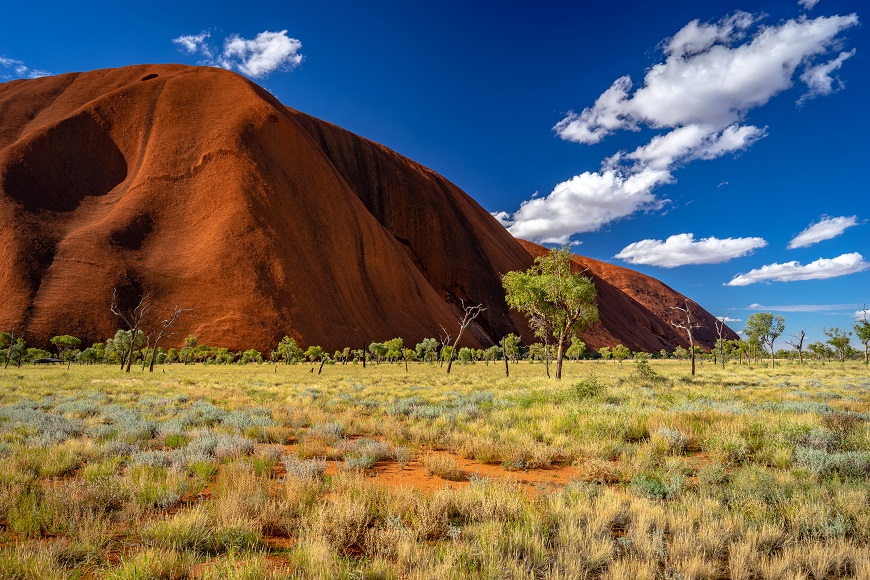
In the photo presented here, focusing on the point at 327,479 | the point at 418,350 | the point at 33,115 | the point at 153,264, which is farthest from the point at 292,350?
the point at 33,115

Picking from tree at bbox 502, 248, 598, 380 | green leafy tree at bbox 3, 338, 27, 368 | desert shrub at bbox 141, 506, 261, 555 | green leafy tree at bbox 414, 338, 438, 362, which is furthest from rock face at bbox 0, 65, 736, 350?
desert shrub at bbox 141, 506, 261, 555

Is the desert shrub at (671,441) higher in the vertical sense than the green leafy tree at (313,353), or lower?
higher

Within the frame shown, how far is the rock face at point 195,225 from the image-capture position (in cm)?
5584

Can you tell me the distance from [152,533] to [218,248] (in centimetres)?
6413

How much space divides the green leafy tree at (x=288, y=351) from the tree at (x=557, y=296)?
30.4 metres

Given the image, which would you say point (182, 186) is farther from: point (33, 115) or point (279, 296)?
point (33, 115)

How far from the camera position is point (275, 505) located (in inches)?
188

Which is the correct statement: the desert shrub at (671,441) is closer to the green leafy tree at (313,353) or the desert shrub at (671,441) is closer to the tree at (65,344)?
the green leafy tree at (313,353)

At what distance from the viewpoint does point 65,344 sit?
165 feet

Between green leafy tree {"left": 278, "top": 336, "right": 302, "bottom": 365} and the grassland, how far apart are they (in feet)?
134

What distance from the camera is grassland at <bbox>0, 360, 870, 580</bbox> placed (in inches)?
141

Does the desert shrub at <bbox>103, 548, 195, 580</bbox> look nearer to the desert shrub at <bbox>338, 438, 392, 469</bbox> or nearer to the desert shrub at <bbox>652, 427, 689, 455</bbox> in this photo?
the desert shrub at <bbox>338, 438, 392, 469</bbox>

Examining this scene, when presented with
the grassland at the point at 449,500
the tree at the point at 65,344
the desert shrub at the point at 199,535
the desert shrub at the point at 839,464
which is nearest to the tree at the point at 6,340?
the tree at the point at 65,344

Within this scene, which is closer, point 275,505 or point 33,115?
point 275,505
